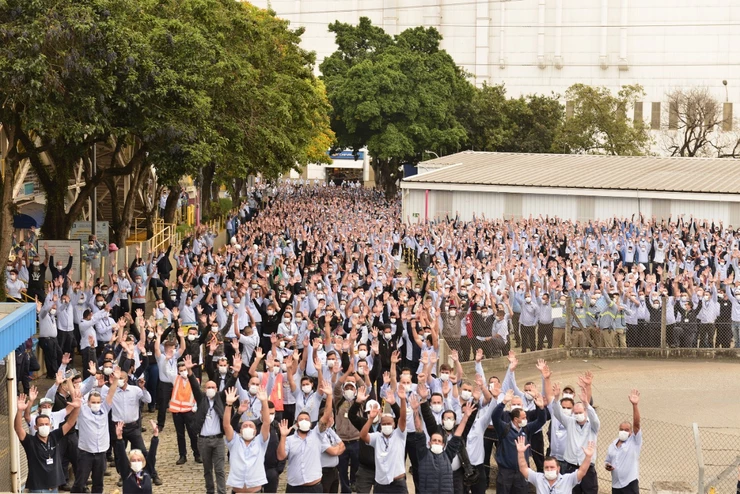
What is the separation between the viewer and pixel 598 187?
43.6m

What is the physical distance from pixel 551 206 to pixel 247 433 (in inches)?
1372

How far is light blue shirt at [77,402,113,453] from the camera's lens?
1252cm

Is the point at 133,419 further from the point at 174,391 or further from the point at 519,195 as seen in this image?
the point at 519,195

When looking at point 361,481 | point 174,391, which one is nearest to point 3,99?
point 174,391

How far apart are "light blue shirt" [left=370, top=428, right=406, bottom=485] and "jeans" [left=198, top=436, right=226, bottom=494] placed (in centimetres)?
202

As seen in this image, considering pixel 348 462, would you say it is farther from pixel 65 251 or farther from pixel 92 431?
pixel 65 251

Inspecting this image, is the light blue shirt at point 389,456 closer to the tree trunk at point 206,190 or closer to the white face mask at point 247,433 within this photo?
the white face mask at point 247,433

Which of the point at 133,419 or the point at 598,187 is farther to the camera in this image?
the point at 598,187

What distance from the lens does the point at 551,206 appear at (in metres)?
45.0

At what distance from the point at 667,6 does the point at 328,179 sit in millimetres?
29315

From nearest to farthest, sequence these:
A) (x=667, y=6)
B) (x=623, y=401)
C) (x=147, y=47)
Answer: (x=623, y=401)
(x=147, y=47)
(x=667, y=6)

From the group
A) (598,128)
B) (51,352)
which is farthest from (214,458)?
(598,128)

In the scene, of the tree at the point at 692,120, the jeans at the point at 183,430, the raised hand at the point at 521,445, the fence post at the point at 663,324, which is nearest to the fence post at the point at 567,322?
the fence post at the point at 663,324

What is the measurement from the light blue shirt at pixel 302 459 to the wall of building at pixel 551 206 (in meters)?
33.1
